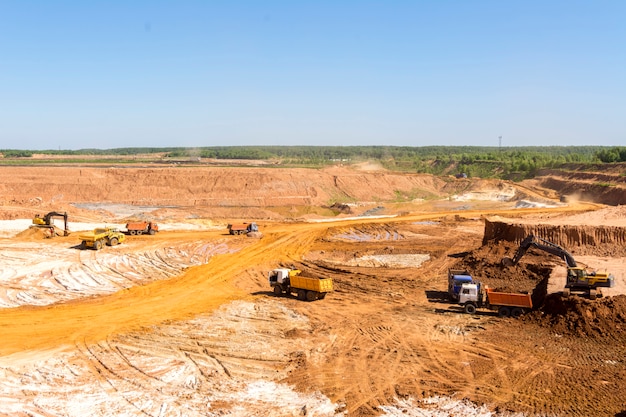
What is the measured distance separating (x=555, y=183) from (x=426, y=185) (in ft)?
68.2

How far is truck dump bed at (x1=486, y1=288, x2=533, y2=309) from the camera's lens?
25.5 metres

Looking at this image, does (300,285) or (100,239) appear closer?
(300,285)

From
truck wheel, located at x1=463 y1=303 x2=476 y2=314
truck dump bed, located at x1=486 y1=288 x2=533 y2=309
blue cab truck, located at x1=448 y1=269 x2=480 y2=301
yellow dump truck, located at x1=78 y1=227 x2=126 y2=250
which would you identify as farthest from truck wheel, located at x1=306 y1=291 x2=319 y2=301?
yellow dump truck, located at x1=78 y1=227 x2=126 y2=250

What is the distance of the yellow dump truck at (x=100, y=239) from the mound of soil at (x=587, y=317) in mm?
30889

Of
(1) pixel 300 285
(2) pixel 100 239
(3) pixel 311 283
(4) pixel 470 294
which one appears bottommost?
(1) pixel 300 285

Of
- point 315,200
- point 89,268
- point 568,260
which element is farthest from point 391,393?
point 315,200

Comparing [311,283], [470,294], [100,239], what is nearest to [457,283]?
[470,294]

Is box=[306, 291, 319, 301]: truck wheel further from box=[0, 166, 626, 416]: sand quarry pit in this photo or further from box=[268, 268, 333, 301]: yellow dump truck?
box=[0, 166, 626, 416]: sand quarry pit

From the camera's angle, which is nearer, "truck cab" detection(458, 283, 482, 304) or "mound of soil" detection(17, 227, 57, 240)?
"truck cab" detection(458, 283, 482, 304)

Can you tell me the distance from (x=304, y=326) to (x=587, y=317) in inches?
501

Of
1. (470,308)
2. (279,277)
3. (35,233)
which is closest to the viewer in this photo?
(470,308)

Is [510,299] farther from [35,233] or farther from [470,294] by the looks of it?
[35,233]

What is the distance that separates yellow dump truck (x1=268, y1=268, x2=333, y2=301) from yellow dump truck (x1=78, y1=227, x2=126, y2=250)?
17067 mm

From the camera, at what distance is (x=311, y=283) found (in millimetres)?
29000
